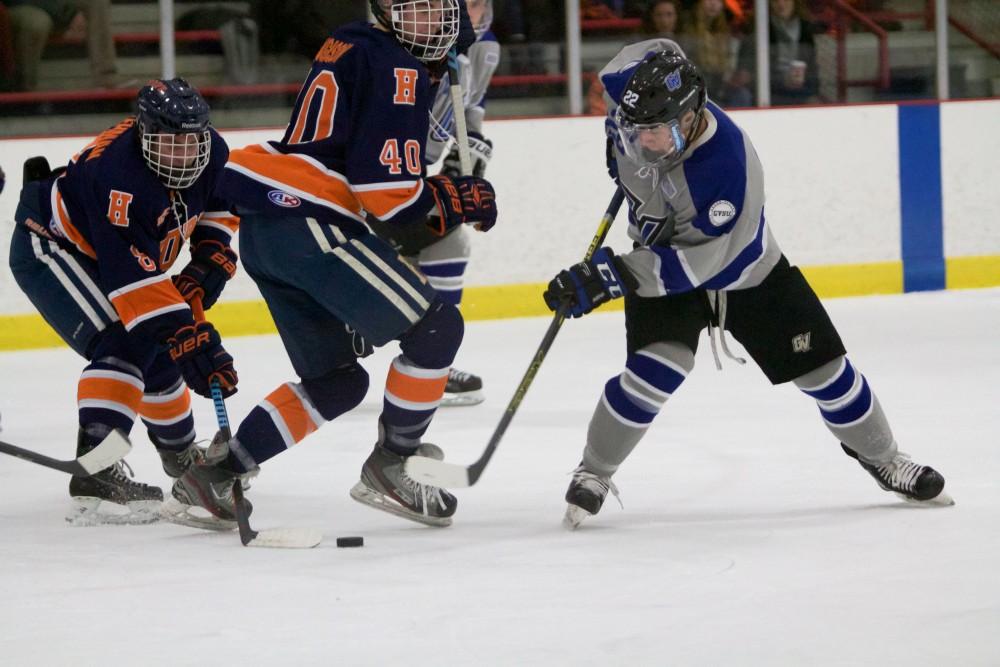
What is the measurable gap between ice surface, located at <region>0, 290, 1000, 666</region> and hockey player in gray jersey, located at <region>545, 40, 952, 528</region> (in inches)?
5.1

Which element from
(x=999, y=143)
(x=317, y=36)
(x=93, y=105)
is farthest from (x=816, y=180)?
(x=93, y=105)

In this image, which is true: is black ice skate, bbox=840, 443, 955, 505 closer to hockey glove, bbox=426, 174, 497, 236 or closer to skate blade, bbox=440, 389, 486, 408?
hockey glove, bbox=426, 174, 497, 236

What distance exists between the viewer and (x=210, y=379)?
8.93 ft

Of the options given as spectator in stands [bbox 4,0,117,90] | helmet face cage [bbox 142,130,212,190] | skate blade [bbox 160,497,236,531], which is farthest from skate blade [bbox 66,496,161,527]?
spectator in stands [bbox 4,0,117,90]

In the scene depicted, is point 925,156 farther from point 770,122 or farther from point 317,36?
point 317,36

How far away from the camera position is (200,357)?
2719 mm

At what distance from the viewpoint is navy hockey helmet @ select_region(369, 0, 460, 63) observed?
273cm

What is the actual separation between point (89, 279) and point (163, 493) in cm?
47

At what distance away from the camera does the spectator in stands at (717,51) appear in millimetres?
6301

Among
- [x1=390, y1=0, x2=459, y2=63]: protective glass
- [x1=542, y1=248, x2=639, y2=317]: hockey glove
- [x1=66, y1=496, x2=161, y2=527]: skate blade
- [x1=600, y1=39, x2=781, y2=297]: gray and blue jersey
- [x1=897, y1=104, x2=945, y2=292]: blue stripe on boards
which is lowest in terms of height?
[x1=897, y1=104, x2=945, y2=292]: blue stripe on boards

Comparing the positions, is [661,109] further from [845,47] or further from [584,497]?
[845,47]

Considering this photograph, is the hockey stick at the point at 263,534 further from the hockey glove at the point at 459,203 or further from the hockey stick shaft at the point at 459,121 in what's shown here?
the hockey stick shaft at the point at 459,121

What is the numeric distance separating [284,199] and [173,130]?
9.4 inches

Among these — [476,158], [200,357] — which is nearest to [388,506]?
[200,357]
